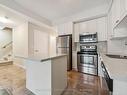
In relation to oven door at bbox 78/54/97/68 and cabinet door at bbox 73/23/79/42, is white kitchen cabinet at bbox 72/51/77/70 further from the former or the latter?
cabinet door at bbox 73/23/79/42

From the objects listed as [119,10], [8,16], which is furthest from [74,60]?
[8,16]

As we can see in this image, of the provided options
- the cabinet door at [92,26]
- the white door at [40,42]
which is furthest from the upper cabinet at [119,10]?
the white door at [40,42]

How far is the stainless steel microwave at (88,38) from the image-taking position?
12.7 feet

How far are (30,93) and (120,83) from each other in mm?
2169

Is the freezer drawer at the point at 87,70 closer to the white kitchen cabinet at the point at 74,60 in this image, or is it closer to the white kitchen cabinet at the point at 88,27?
the white kitchen cabinet at the point at 74,60

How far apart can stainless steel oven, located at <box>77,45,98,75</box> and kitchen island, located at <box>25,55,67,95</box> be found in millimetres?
1827

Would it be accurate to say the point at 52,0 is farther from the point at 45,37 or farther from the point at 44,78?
the point at 45,37

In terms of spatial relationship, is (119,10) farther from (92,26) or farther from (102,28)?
(92,26)

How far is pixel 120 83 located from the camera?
2.57ft

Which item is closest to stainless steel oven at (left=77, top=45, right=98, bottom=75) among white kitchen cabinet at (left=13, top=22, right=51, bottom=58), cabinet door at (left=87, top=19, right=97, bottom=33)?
cabinet door at (left=87, top=19, right=97, bottom=33)

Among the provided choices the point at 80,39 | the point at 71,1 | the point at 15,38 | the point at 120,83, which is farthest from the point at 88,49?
the point at 15,38

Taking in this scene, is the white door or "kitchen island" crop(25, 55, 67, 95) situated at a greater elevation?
the white door

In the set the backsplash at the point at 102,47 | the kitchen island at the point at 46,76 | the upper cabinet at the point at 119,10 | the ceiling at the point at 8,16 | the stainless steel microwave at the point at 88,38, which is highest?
the ceiling at the point at 8,16

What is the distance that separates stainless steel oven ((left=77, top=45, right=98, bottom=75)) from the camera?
12.0ft
